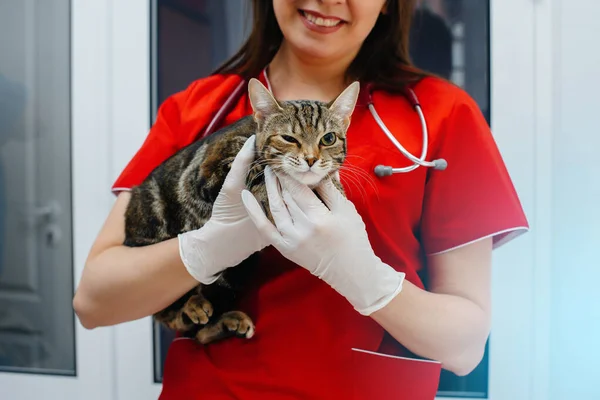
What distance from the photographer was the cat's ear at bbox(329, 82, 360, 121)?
811 millimetres

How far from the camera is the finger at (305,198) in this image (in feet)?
2.52

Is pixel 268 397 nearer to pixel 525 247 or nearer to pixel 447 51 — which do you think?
pixel 525 247

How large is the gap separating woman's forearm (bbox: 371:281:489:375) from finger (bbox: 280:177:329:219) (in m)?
0.19

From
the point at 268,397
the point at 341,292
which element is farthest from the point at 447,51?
the point at 268,397

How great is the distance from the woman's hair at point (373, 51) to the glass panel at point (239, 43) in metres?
0.04

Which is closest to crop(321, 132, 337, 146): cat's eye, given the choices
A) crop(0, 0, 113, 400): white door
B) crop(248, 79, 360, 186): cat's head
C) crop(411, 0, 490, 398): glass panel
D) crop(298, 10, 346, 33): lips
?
crop(248, 79, 360, 186): cat's head

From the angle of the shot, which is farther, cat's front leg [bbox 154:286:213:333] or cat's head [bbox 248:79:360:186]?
cat's front leg [bbox 154:286:213:333]

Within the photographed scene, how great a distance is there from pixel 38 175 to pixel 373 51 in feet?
2.67

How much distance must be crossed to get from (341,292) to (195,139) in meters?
0.41

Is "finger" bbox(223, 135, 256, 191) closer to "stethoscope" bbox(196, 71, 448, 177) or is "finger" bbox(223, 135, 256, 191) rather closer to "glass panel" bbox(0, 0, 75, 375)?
"stethoscope" bbox(196, 71, 448, 177)

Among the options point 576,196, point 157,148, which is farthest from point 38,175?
point 576,196

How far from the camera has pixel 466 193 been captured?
2.89ft

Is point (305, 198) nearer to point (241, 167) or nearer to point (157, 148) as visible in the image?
point (241, 167)

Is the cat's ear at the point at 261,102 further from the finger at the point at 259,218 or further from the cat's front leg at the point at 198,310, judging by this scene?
the cat's front leg at the point at 198,310
